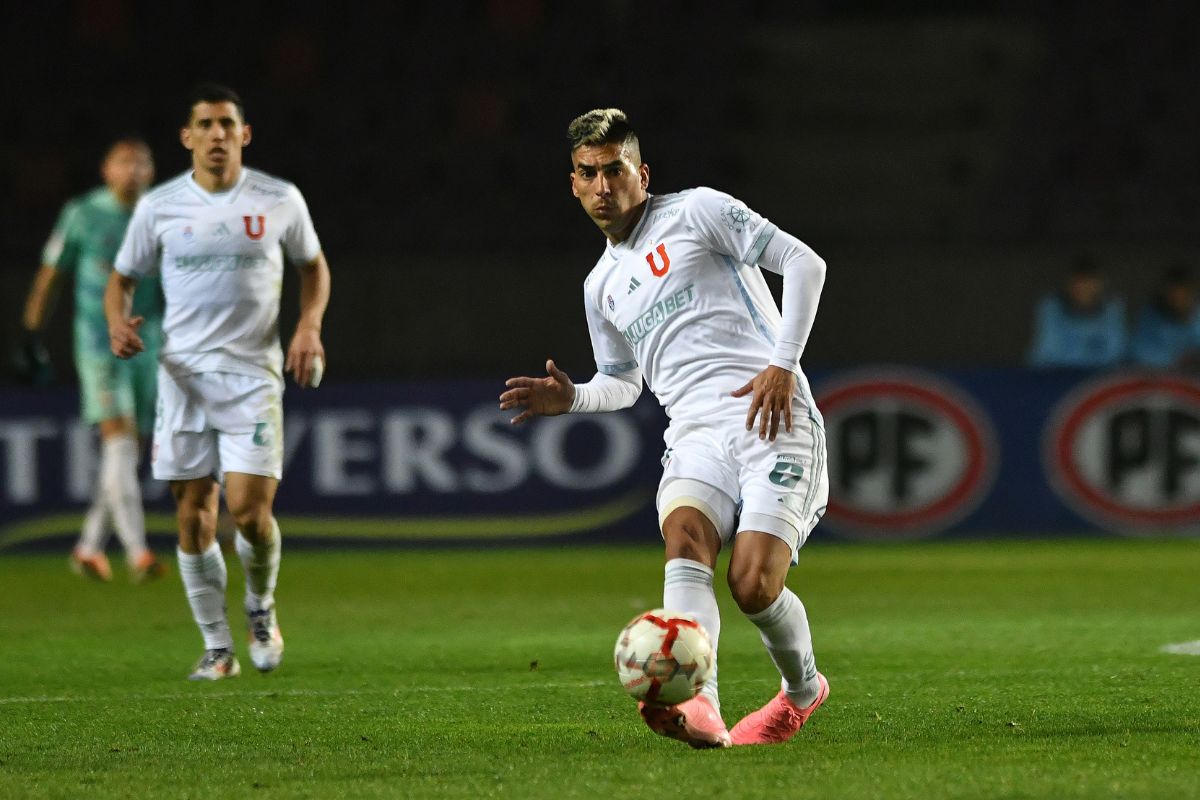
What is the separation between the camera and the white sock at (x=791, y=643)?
15.7 feet

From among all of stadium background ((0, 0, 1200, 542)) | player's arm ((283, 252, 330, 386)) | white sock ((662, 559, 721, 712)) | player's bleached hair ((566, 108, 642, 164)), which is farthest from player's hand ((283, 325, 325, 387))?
stadium background ((0, 0, 1200, 542))

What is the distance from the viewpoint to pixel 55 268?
30.7 feet

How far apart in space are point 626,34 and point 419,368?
460 cm

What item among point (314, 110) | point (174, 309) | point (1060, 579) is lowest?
point (1060, 579)

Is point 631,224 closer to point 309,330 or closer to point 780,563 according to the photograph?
point 780,563

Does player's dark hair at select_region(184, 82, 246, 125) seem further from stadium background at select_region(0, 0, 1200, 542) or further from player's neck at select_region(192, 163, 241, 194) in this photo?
stadium background at select_region(0, 0, 1200, 542)

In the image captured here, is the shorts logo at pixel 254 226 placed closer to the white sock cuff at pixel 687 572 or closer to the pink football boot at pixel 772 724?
the white sock cuff at pixel 687 572

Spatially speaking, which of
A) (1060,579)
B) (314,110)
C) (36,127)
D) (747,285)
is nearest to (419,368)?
(314,110)

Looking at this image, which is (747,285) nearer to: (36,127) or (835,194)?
(835,194)

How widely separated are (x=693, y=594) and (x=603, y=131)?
4.01ft

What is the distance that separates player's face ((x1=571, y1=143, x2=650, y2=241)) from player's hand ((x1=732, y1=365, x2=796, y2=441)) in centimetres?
62

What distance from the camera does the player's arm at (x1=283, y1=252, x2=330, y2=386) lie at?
21.2 ft

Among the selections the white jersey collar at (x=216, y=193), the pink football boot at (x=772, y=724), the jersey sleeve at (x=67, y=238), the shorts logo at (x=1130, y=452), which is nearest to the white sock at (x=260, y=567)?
the white jersey collar at (x=216, y=193)

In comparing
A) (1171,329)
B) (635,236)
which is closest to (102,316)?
(635,236)
